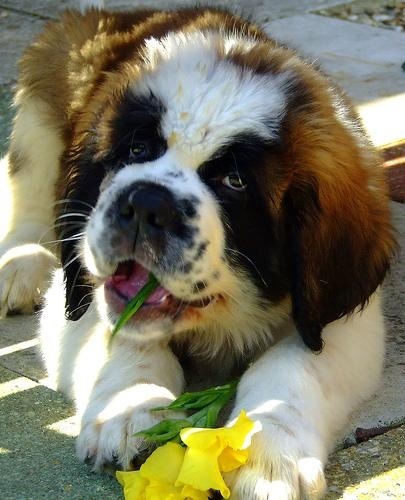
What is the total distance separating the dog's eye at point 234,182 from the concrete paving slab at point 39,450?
0.87m

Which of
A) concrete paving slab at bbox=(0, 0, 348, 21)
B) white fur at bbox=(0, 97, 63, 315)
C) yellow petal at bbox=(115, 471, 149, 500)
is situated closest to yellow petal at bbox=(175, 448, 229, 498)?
yellow petal at bbox=(115, 471, 149, 500)

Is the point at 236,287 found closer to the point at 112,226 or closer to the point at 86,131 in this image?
the point at 112,226

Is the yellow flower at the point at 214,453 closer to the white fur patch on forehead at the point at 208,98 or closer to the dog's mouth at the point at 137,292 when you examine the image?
the dog's mouth at the point at 137,292

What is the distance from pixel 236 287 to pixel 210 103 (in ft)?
1.80

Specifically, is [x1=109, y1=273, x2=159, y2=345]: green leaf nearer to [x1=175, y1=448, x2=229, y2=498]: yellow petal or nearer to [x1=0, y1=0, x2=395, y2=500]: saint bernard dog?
[x1=0, y1=0, x2=395, y2=500]: saint bernard dog

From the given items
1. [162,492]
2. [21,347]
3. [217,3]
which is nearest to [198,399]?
[162,492]

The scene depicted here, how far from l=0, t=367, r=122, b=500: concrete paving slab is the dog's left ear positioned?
768mm

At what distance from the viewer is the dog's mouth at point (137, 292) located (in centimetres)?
333

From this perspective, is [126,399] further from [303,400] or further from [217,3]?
[217,3]

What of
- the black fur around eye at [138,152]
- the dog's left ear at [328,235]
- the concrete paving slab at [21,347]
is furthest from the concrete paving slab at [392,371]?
the concrete paving slab at [21,347]

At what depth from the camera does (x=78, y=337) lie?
3898 millimetres

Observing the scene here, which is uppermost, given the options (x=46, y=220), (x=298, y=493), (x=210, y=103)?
(x=210, y=103)

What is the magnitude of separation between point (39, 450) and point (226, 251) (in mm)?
786

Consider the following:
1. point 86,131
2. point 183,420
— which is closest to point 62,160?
point 86,131
